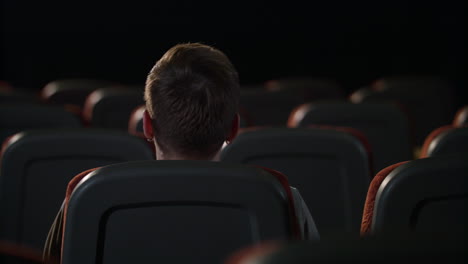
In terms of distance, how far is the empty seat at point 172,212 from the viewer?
1341 mm

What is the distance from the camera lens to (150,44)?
9133mm

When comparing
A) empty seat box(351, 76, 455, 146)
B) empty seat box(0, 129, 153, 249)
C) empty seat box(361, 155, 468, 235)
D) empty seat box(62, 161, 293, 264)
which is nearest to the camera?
empty seat box(62, 161, 293, 264)

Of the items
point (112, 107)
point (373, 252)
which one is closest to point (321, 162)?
point (373, 252)

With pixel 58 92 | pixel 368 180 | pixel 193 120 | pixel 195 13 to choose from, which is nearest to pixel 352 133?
pixel 368 180

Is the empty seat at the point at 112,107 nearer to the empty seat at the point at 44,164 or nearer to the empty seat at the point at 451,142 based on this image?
the empty seat at the point at 44,164

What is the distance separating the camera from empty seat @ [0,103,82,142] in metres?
3.00

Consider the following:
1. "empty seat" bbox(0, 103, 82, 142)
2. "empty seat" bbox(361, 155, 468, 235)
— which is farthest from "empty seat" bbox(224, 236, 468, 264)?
"empty seat" bbox(0, 103, 82, 142)

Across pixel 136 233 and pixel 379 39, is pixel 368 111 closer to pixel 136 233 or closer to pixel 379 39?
pixel 136 233

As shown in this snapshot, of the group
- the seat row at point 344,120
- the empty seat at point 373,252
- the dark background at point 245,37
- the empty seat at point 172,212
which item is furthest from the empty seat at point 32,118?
the dark background at point 245,37

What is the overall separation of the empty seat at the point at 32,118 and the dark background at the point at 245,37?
593 centimetres

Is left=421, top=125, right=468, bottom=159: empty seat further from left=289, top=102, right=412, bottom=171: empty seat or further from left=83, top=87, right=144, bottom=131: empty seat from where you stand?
left=83, top=87, right=144, bottom=131: empty seat

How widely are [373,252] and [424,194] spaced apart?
29.3 inches

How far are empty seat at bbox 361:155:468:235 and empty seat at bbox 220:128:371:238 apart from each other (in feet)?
2.39

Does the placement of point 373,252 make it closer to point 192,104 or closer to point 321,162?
point 192,104
